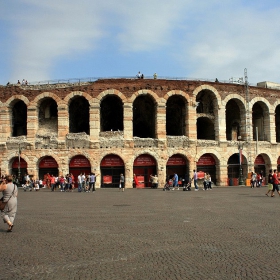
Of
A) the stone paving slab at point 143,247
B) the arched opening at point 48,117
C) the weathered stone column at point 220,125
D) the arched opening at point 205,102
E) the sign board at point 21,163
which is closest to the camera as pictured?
the stone paving slab at point 143,247

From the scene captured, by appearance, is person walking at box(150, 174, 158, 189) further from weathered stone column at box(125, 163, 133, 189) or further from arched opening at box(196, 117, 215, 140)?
arched opening at box(196, 117, 215, 140)

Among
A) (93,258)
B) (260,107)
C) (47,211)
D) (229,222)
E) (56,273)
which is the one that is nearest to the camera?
(56,273)

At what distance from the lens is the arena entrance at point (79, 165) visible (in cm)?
3353

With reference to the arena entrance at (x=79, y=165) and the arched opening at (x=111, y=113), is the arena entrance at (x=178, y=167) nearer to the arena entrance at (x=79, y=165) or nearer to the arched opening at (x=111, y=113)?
the arena entrance at (x=79, y=165)

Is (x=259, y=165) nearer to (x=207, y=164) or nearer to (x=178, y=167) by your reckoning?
(x=207, y=164)

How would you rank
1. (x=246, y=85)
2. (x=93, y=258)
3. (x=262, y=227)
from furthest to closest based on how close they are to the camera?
(x=246, y=85) < (x=262, y=227) < (x=93, y=258)

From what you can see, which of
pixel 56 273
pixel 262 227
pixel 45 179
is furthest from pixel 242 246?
pixel 45 179

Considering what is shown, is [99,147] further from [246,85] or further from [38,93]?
[246,85]

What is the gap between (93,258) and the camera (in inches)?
285

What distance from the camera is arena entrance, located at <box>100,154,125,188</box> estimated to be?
33.5 m

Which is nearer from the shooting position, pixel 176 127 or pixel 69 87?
pixel 69 87

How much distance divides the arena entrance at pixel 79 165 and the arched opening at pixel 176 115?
34.3 feet

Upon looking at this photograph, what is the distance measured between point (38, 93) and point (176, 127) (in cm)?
1549

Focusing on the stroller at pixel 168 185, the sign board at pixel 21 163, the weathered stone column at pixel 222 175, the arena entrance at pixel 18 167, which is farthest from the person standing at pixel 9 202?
the weathered stone column at pixel 222 175
